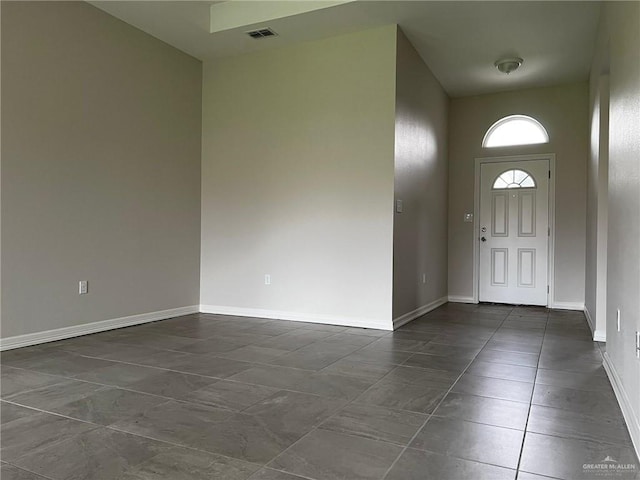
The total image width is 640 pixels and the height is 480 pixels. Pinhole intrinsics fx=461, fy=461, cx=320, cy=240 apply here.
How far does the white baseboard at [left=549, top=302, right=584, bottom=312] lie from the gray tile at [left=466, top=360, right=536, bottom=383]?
135 inches

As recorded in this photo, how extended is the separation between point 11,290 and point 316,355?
240cm

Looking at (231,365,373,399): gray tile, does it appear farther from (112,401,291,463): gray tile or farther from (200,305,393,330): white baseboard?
(200,305,393,330): white baseboard

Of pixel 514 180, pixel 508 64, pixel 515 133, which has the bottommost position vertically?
pixel 514 180

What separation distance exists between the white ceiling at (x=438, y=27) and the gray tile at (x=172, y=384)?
130 inches

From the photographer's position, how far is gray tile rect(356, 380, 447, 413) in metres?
2.37

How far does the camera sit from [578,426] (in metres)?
2.11

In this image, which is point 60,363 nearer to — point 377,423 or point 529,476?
point 377,423

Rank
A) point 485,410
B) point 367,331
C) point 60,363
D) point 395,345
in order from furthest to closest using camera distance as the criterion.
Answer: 1. point 367,331
2. point 395,345
3. point 60,363
4. point 485,410

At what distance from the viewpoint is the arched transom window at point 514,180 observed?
6.34m

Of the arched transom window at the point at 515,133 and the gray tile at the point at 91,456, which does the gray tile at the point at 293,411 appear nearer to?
the gray tile at the point at 91,456

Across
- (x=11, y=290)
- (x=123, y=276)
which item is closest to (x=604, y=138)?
(x=123, y=276)

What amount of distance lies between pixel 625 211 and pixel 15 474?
2911mm

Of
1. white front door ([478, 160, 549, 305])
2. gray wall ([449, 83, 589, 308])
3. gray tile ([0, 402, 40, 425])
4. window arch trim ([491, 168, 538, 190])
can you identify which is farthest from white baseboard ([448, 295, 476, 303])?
gray tile ([0, 402, 40, 425])

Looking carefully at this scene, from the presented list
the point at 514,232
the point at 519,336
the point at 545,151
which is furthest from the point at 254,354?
the point at 545,151
